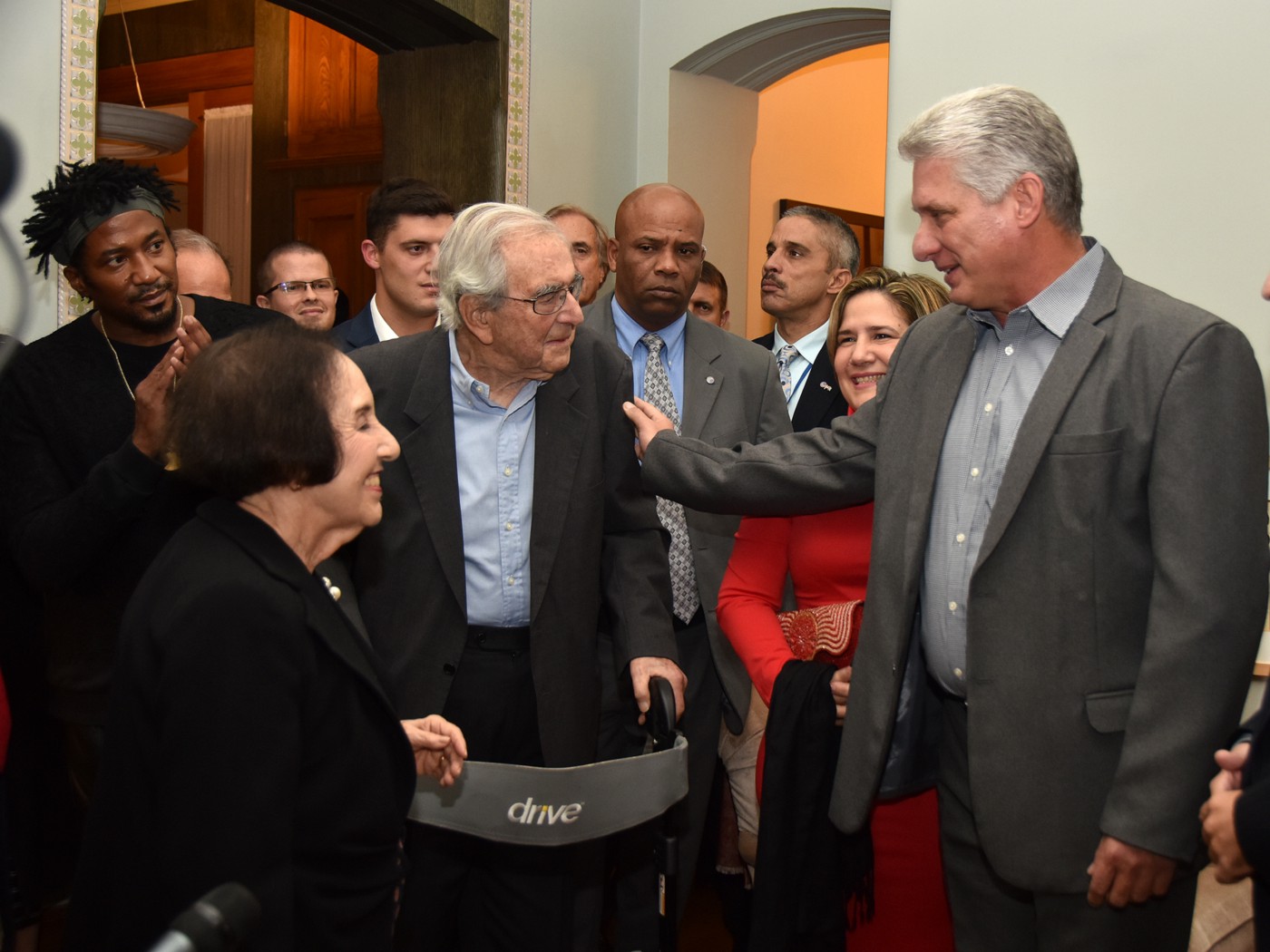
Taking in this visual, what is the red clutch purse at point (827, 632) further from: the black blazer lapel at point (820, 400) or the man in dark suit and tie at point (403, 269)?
the man in dark suit and tie at point (403, 269)

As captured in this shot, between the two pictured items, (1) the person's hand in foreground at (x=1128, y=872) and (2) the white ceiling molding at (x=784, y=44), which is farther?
(2) the white ceiling molding at (x=784, y=44)

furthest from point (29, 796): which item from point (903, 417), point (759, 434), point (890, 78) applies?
point (890, 78)

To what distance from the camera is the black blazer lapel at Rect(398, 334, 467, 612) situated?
2.31 meters

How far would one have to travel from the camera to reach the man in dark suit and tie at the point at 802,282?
3.96 metres

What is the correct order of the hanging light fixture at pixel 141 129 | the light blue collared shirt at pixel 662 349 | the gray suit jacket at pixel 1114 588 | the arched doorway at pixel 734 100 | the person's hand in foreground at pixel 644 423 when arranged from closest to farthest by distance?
the gray suit jacket at pixel 1114 588
the person's hand in foreground at pixel 644 423
the light blue collared shirt at pixel 662 349
the hanging light fixture at pixel 141 129
the arched doorway at pixel 734 100

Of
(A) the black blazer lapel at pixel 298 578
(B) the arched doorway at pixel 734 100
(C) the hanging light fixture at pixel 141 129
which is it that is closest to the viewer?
(A) the black blazer lapel at pixel 298 578

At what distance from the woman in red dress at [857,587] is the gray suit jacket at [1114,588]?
346 mm

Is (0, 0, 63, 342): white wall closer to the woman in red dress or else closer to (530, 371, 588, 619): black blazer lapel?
(530, 371, 588, 619): black blazer lapel

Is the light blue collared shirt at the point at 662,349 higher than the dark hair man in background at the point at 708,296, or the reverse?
the dark hair man in background at the point at 708,296

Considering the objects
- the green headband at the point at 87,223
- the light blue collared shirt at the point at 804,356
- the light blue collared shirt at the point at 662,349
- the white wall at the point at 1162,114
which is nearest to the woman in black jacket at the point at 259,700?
the green headband at the point at 87,223

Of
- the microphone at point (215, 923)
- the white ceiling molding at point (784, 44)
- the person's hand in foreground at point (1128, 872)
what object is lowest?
the person's hand in foreground at point (1128, 872)

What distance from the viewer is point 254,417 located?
1575 millimetres

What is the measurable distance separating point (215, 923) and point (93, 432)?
1765 millimetres

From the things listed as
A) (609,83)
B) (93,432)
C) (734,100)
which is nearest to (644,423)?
(93,432)
